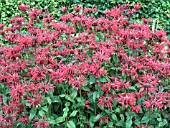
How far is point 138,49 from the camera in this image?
9.39 feet

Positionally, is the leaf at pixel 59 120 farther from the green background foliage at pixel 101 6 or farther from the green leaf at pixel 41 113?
the green background foliage at pixel 101 6

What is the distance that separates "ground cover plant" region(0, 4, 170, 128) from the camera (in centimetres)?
235

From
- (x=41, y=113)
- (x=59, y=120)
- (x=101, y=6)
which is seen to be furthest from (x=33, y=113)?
(x=101, y=6)

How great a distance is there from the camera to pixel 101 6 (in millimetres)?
5379

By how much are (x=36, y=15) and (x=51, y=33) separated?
360 mm

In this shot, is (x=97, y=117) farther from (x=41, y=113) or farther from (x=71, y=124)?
(x=41, y=113)

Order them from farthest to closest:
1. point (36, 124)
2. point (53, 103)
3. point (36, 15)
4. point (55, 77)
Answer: point (36, 15), point (53, 103), point (55, 77), point (36, 124)

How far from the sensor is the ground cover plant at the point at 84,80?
2.35 meters

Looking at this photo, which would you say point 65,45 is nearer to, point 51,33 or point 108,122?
point 51,33

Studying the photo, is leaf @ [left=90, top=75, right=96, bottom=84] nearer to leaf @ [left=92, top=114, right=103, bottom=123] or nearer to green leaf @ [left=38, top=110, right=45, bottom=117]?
leaf @ [left=92, top=114, right=103, bottom=123]

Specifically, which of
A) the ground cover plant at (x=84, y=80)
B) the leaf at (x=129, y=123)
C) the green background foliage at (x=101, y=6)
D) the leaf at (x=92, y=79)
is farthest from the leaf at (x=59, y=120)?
the green background foliage at (x=101, y=6)

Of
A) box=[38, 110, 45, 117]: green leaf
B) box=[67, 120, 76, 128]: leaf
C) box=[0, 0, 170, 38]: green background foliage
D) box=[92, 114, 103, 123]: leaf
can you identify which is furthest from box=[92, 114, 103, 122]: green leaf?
box=[0, 0, 170, 38]: green background foliage

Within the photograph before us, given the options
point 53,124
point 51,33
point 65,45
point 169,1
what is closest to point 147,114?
point 53,124

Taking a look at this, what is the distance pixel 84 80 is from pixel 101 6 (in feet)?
10.2
